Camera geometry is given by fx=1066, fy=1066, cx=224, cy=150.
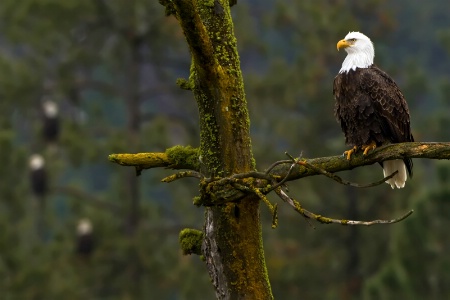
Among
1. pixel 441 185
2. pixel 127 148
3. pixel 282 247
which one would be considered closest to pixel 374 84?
pixel 441 185

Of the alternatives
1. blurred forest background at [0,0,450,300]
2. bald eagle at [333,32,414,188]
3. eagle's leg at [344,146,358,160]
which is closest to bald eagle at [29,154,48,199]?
blurred forest background at [0,0,450,300]

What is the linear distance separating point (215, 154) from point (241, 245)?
0.45 meters

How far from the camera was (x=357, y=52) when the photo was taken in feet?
20.8

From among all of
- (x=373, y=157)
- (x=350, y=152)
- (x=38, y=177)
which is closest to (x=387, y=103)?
(x=350, y=152)

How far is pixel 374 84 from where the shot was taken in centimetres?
607

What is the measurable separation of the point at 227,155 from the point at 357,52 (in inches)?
66.4

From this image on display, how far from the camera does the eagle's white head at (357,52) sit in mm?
6266

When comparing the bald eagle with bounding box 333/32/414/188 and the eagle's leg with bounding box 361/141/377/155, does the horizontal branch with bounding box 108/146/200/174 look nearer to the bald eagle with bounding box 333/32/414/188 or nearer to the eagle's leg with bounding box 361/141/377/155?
the eagle's leg with bounding box 361/141/377/155

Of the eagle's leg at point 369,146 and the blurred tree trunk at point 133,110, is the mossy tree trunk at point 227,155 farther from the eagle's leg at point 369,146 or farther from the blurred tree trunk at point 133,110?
the blurred tree trunk at point 133,110

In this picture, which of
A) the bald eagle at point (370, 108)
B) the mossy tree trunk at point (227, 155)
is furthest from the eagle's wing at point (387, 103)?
the mossy tree trunk at point (227, 155)

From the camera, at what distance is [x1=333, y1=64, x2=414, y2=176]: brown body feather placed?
6082 mm

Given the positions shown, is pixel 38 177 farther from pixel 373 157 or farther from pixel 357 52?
pixel 373 157

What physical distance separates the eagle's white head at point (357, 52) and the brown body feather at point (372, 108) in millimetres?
76

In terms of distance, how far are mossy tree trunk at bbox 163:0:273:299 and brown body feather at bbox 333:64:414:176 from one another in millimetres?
1247
